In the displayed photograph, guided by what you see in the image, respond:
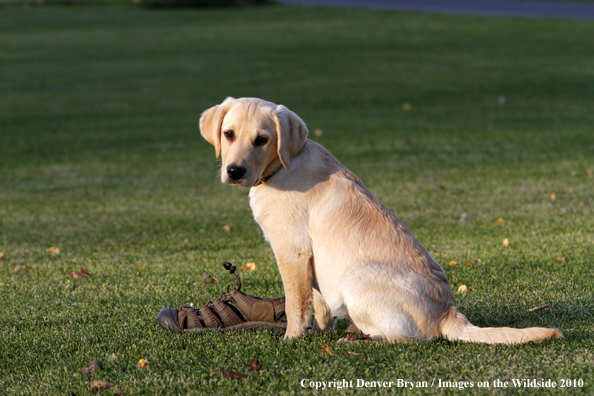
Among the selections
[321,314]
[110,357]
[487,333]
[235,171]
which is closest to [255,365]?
[321,314]

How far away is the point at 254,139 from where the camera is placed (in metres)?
4.03

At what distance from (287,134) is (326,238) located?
2.38 ft

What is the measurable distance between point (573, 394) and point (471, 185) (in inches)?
266

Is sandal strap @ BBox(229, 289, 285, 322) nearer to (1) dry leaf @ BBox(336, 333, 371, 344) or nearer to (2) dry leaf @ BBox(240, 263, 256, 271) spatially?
(1) dry leaf @ BBox(336, 333, 371, 344)

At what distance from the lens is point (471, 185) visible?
381 inches

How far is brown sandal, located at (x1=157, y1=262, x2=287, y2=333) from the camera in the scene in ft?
14.2

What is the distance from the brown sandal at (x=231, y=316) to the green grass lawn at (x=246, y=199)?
12 cm

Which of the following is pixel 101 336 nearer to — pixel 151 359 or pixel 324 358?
pixel 151 359

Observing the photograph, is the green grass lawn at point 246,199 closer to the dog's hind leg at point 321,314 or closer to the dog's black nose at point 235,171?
the dog's hind leg at point 321,314

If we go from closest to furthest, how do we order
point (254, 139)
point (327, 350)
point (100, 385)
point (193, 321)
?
point (100, 385)
point (327, 350)
point (254, 139)
point (193, 321)

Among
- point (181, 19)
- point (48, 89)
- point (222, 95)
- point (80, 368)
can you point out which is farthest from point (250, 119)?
point (181, 19)

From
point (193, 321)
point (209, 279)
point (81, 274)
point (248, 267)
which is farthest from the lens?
point (248, 267)

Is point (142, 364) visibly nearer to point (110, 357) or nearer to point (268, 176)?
point (110, 357)

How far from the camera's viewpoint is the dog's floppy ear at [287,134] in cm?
402
